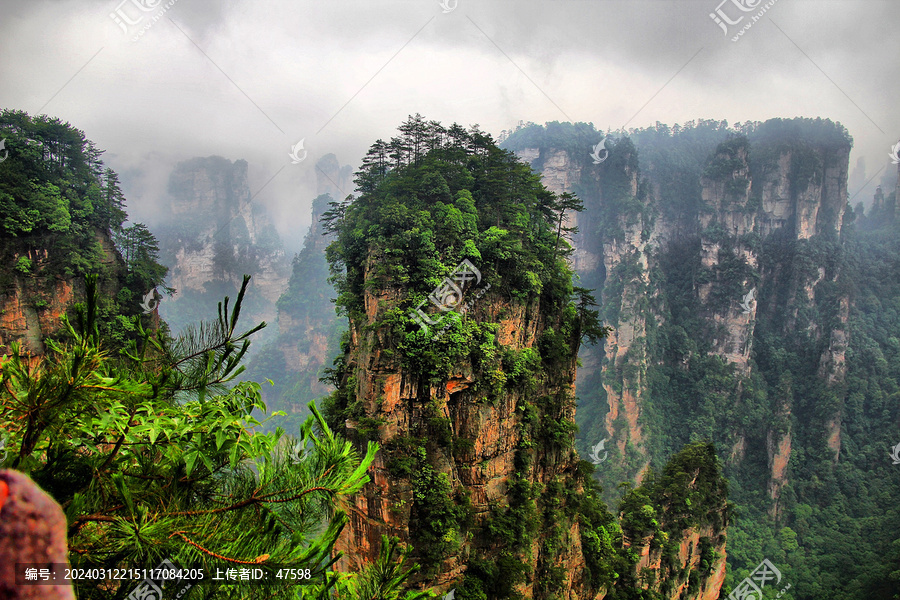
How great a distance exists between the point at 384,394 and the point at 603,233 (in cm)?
4965

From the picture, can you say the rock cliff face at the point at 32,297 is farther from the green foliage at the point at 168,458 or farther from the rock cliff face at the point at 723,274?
the rock cliff face at the point at 723,274

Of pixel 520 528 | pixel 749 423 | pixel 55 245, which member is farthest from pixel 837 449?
pixel 55 245

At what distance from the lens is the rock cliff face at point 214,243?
6278cm

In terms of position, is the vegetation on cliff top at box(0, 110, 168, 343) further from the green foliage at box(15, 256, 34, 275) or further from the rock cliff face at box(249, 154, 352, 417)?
the rock cliff face at box(249, 154, 352, 417)

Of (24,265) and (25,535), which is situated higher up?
(24,265)

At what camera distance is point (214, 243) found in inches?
2584

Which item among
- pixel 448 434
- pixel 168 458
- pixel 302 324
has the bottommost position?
pixel 448 434

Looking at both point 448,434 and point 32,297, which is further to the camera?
point 32,297

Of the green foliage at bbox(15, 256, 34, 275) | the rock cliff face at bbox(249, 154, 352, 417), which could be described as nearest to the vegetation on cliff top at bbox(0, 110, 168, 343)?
the green foliage at bbox(15, 256, 34, 275)

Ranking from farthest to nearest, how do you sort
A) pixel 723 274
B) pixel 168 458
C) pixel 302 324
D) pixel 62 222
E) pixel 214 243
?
pixel 214 243 → pixel 302 324 → pixel 723 274 → pixel 62 222 → pixel 168 458

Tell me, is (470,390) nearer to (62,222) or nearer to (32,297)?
(32,297)

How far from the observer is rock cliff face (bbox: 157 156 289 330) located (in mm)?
62781

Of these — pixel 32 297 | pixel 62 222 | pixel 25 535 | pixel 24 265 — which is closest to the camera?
pixel 25 535

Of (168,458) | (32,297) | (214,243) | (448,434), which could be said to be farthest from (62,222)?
(214,243)
